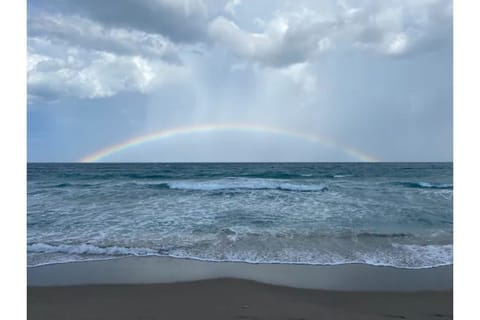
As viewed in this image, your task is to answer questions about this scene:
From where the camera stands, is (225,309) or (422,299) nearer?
(225,309)

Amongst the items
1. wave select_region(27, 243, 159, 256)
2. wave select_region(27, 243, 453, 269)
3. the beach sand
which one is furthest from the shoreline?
wave select_region(27, 243, 159, 256)

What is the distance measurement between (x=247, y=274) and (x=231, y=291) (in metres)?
0.66

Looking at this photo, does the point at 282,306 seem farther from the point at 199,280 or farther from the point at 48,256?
the point at 48,256

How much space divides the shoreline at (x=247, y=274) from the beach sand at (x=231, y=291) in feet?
0.05

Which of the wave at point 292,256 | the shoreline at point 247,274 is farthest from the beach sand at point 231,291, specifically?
the wave at point 292,256

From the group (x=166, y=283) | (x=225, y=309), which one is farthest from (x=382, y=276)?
(x=166, y=283)

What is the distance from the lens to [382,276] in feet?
16.3

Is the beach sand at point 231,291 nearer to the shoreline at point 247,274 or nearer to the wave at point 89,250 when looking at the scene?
the shoreline at point 247,274

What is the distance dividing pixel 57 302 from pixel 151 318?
→ 5.29 ft

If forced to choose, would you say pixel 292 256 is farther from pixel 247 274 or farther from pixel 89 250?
pixel 89 250

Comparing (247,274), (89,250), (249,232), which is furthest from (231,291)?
(89,250)

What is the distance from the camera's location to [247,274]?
5.02 m
